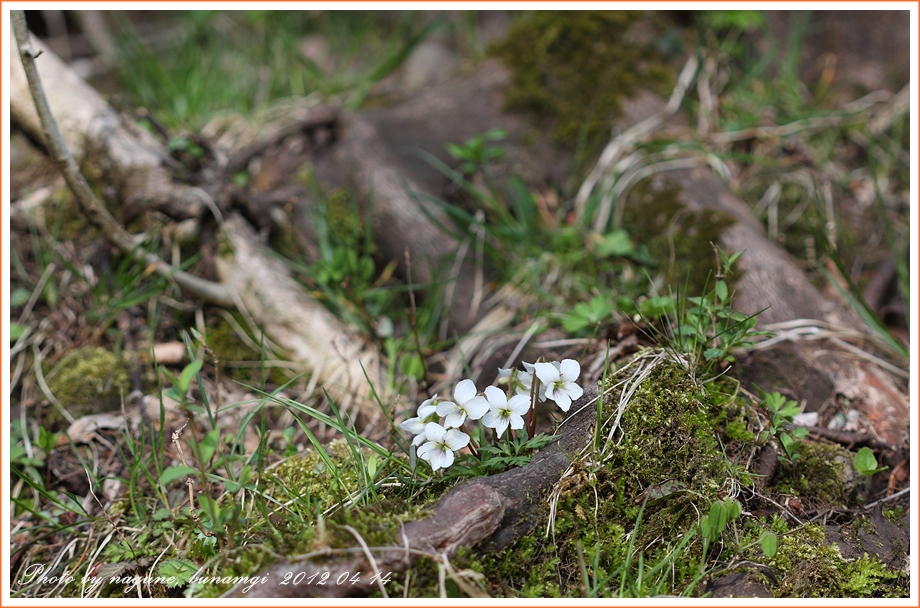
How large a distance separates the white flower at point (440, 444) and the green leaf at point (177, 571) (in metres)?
0.75

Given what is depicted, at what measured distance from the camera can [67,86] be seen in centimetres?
303

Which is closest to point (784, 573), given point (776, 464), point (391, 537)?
point (776, 464)

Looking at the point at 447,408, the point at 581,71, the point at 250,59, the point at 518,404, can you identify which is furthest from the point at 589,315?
the point at 250,59

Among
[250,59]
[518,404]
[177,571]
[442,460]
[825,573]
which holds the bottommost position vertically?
[825,573]

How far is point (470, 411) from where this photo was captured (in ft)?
5.36

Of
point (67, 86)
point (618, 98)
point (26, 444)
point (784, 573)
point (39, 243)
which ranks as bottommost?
point (784, 573)

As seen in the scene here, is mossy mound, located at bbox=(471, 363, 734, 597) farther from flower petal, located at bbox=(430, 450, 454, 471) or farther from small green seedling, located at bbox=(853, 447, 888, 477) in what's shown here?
small green seedling, located at bbox=(853, 447, 888, 477)

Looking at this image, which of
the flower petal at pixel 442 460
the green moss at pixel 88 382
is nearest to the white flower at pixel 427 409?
the flower petal at pixel 442 460

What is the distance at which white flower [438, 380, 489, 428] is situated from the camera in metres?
1.63

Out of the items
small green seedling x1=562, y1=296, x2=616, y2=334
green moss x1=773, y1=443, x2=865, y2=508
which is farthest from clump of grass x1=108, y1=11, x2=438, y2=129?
green moss x1=773, y1=443, x2=865, y2=508

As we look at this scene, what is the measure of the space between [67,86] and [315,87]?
158 cm

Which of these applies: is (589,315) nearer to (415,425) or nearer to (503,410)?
(503,410)

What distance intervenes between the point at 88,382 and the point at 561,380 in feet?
6.43

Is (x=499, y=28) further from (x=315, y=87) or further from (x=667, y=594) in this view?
(x=667, y=594)
